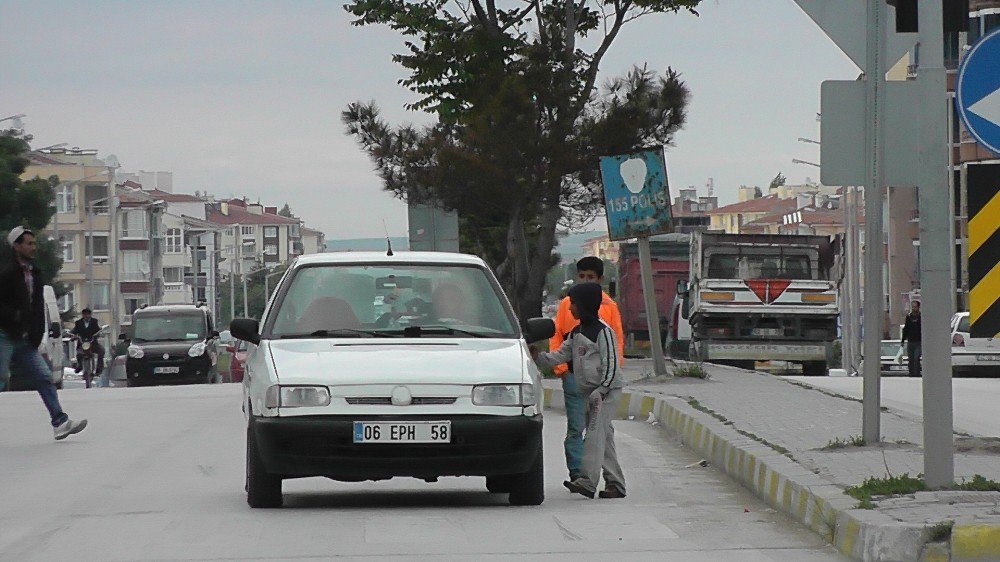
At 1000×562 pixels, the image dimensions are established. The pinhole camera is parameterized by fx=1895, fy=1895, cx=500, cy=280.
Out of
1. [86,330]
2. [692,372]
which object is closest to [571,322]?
[692,372]

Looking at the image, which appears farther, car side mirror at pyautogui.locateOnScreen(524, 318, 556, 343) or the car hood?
car side mirror at pyautogui.locateOnScreen(524, 318, 556, 343)

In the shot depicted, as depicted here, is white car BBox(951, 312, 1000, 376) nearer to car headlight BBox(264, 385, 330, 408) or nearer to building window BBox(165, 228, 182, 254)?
car headlight BBox(264, 385, 330, 408)

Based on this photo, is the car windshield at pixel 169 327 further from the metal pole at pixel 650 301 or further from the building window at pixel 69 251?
→ the building window at pixel 69 251

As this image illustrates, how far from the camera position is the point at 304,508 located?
36.8 ft

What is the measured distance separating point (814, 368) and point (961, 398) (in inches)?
552

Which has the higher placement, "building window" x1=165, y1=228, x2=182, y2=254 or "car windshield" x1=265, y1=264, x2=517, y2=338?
"building window" x1=165, y1=228, x2=182, y2=254

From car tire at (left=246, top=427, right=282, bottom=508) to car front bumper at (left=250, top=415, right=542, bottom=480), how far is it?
12cm

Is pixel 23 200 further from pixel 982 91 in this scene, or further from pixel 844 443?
pixel 982 91

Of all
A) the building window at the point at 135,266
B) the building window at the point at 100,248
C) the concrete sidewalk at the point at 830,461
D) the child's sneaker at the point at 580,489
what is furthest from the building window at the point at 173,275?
the child's sneaker at the point at 580,489

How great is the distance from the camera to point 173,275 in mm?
160375

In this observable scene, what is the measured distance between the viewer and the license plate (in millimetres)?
10562

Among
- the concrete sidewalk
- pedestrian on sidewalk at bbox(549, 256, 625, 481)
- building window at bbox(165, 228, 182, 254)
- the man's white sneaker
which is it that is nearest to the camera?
the concrete sidewalk

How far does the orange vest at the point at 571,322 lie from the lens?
40.2ft

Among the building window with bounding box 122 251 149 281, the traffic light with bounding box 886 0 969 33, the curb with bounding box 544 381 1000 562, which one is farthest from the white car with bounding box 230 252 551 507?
the building window with bounding box 122 251 149 281
